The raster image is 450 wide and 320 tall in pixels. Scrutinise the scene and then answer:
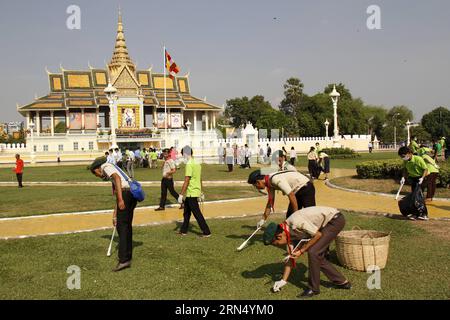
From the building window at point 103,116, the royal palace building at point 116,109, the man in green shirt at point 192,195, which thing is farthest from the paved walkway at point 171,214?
the building window at point 103,116

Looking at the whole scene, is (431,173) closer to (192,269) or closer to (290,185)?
(290,185)

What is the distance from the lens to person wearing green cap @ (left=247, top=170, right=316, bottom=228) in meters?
5.98

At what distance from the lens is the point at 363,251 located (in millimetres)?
5957

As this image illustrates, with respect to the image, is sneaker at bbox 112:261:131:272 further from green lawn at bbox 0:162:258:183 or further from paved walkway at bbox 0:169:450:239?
green lawn at bbox 0:162:258:183

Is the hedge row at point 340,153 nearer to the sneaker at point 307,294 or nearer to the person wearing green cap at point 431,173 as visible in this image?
the person wearing green cap at point 431,173

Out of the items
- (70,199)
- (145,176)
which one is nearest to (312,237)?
(70,199)

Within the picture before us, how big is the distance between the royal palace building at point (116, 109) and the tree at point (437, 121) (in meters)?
41.3

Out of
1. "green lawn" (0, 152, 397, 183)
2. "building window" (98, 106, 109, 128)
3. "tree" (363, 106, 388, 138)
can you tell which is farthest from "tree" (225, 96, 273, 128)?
"green lawn" (0, 152, 397, 183)

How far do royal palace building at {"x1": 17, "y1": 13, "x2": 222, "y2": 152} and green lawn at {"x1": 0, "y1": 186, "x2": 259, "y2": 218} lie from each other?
108 ft

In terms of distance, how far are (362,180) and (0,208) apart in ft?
39.7

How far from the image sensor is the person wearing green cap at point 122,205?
645cm
